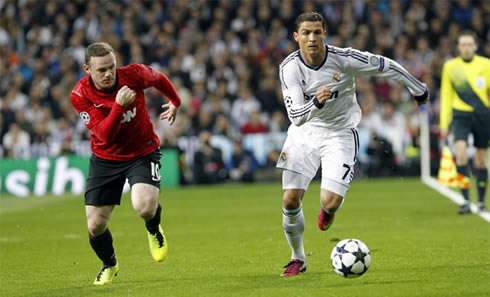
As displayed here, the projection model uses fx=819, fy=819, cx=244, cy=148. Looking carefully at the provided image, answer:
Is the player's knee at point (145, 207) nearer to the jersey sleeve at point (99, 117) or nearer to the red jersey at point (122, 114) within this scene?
the red jersey at point (122, 114)

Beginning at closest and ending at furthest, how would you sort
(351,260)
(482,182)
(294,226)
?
(351,260)
(294,226)
(482,182)

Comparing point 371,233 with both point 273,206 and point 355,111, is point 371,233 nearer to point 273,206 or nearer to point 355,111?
point 355,111

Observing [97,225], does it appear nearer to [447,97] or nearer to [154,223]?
[154,223]

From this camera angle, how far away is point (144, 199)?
278 inches

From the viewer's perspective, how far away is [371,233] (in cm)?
1020

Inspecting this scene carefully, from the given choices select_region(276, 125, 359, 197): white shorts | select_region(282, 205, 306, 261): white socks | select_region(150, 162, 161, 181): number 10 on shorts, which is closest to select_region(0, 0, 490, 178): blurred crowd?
select_region(276, 125, 359, 197): white shorts

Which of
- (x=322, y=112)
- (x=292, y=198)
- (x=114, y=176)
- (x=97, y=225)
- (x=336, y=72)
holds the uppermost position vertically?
(x=336, y=72)

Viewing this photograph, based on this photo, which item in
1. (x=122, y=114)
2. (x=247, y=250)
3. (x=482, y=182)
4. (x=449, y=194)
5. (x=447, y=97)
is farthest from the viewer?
(x=449, y=194)

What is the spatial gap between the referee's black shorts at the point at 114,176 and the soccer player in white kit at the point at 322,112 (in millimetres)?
1177

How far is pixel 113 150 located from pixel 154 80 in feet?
2.41

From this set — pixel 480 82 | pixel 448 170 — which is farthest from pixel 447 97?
pixel 448 170

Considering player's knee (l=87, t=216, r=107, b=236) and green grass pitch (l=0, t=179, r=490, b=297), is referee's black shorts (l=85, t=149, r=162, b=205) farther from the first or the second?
green grass pitch (l=0, t=179, r=490, b=297)

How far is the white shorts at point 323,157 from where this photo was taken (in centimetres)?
728

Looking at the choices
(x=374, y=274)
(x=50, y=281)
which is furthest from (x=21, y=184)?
(x=374, y=274)
